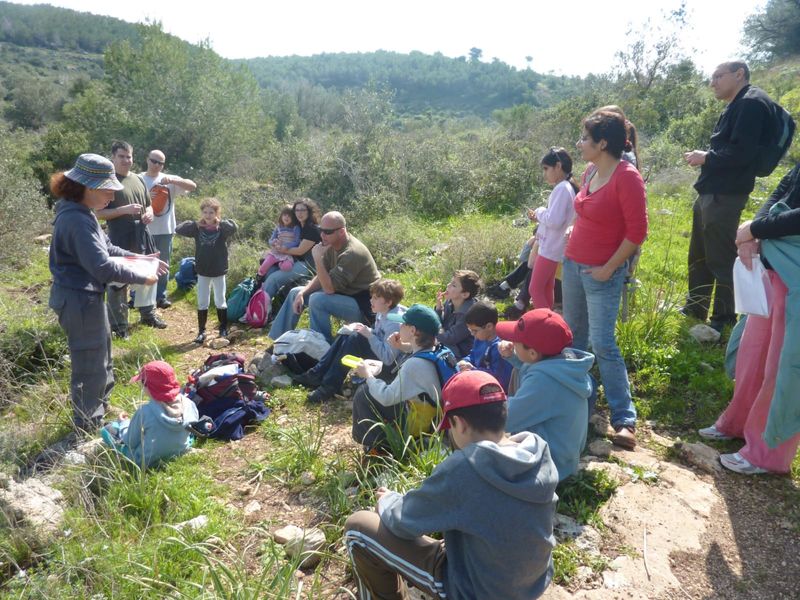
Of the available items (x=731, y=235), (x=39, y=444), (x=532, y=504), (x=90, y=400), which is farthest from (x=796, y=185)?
(x=39, y=444)

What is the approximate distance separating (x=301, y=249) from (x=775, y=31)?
104ft

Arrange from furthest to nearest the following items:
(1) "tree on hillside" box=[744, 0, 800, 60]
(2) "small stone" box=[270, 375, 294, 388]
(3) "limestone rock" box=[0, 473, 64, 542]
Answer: (1) "tree on hillside" box=[744, 0, 800, 60], (2) "small stone" box=[270, 375, 294, 388], (3) "limestone rock" box=[0, 473, 64, 542]

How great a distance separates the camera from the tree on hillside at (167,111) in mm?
18844

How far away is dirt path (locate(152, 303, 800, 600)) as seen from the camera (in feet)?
8.11

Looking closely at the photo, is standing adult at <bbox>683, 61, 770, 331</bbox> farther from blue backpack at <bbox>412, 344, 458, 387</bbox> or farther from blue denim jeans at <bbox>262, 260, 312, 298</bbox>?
blue denim jeans at <bbox>262, 260, 312, 298</bbox>

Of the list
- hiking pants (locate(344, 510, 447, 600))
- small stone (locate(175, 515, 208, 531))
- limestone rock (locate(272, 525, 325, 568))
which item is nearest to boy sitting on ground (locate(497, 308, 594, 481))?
hiking pants (locate(344, 510, 447, 600))

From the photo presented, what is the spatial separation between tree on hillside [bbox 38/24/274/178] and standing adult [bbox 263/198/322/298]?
13.7 meters

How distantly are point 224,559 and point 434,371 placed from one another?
149cm

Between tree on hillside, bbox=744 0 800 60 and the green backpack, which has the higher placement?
tree on hillside, bbox=744 0 800 60

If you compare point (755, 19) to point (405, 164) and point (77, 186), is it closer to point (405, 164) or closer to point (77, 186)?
point (405, 164)

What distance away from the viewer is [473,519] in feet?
6.18

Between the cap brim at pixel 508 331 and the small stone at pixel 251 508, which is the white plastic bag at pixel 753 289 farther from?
the small stone at pixel 251 508

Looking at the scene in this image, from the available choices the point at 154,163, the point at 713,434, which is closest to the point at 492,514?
the point at 713,434

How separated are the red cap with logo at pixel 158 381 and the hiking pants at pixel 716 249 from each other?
4.14 m
